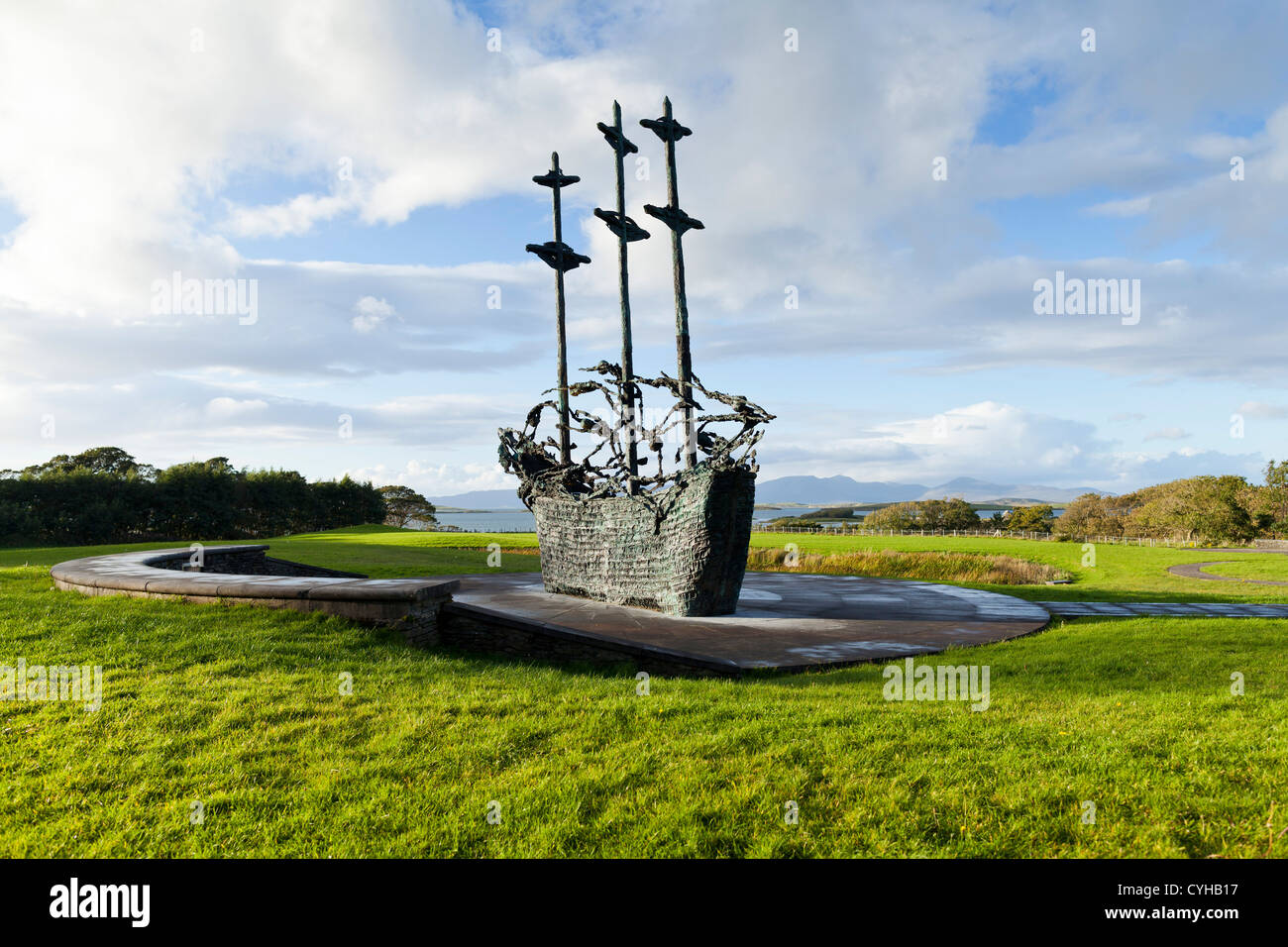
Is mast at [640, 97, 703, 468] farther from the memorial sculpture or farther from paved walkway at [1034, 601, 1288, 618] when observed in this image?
paved walkway at [1034, 601, 1288, 618]

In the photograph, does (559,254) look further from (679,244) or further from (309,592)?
(309,592)

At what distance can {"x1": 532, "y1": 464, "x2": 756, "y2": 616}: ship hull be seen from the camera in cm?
1100

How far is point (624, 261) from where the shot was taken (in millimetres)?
14656

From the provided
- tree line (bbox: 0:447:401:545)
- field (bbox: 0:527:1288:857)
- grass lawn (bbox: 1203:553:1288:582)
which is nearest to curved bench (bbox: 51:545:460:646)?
field (bbox: 0:527:1288:857)

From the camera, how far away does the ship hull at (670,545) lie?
433 inches

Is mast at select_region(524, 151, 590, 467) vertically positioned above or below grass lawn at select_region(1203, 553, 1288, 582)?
above

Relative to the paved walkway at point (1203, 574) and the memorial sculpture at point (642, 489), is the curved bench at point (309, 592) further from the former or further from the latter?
the paved walkway at point (1203, 574)

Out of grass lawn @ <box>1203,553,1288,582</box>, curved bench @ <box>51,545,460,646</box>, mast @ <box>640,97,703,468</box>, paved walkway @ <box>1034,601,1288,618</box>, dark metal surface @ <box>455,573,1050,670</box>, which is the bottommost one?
grass lawn @ <box>1203,553,1288,582</box>

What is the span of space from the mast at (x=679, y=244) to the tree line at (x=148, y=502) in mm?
35268

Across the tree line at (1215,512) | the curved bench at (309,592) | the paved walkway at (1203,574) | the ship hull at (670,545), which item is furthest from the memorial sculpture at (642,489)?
the tree line at (1215,512)

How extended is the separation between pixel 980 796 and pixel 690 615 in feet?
24.8

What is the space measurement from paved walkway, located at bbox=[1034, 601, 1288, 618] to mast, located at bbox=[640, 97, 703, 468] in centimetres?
705
